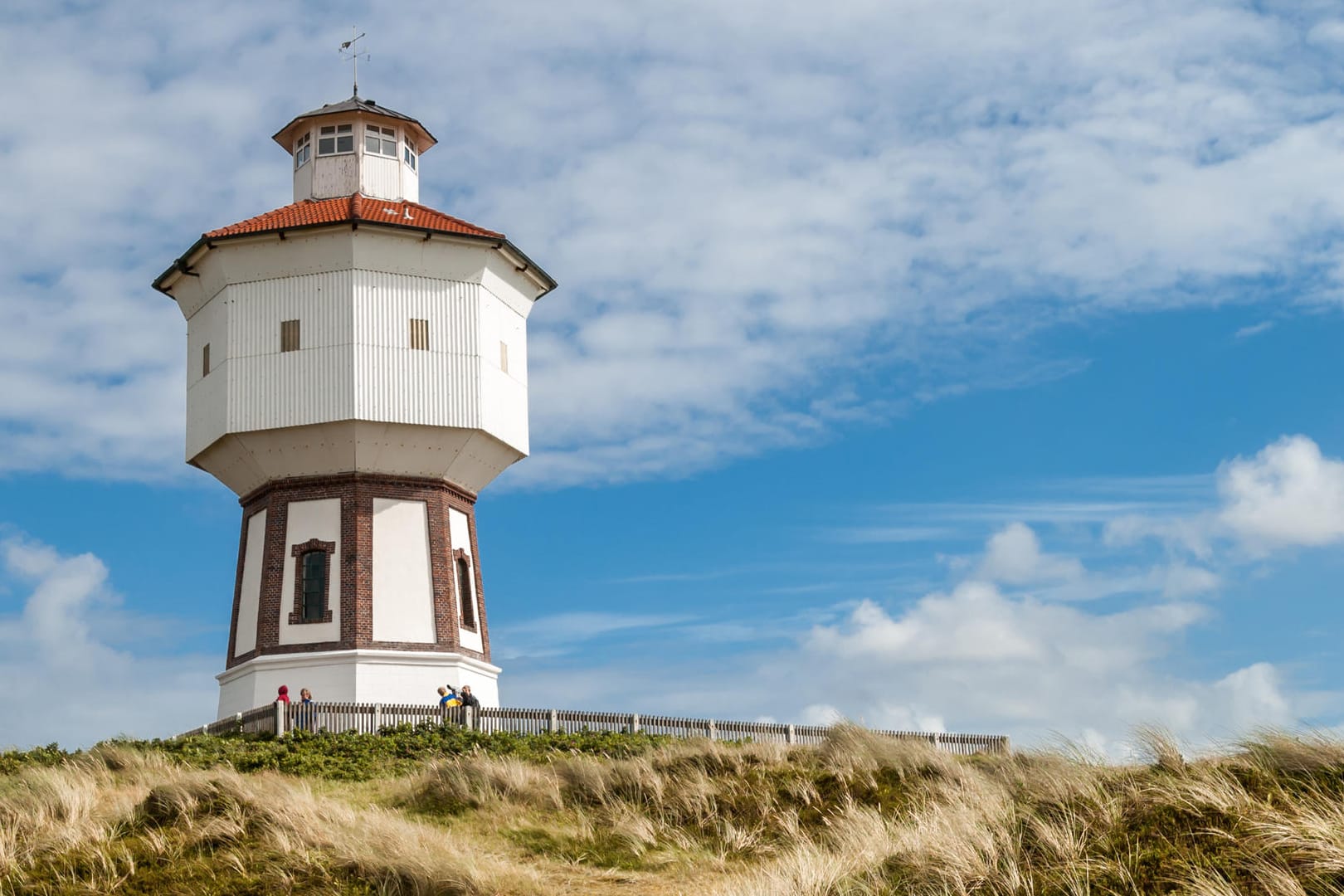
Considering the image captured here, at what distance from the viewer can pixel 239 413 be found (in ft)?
113

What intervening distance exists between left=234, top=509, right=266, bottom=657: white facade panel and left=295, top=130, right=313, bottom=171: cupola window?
32.4ft

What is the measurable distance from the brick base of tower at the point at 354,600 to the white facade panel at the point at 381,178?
27.0 ft

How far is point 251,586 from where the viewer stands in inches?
1399

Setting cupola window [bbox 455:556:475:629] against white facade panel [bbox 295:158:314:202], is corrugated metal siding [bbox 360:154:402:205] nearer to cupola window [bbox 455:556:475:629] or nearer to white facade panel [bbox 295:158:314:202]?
white facade panel [bbox 295:158:314:202]

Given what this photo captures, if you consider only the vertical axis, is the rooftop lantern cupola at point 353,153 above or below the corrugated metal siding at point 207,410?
above

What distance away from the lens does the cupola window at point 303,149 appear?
38875mm

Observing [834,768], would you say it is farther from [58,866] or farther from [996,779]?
[58,866]

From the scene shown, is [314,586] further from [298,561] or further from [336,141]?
[336,141]

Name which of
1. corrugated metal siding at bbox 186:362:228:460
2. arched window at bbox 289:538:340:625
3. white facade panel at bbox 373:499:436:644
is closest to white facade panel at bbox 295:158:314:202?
corrugated metal siding at bbox 186:362:228:460

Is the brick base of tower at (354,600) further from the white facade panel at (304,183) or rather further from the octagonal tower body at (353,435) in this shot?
the white facade panel at (304,183)

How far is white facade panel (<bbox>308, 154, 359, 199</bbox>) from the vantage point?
38.2m

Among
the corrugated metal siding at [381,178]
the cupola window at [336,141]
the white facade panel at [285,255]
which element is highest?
the cupola window at [336,141]

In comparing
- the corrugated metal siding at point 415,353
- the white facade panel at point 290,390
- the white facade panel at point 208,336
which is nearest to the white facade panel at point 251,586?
the white facade panel at point 290,390

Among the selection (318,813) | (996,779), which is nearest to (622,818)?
(318,813)
